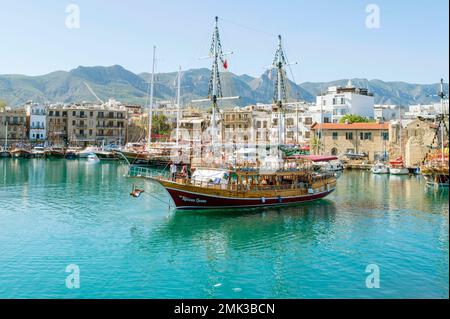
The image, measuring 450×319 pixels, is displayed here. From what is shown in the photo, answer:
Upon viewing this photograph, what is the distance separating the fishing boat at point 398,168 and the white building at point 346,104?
2840 cm

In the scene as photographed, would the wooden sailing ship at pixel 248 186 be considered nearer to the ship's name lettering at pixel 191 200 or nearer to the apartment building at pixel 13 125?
the ship's name lettering at pixel 191 200

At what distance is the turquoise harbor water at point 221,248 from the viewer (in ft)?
57.8

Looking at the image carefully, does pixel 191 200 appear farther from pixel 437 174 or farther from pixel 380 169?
pixel 380 169

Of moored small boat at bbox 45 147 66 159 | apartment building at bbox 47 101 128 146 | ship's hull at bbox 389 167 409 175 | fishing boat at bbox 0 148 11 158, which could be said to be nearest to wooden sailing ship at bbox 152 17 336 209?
ship's hull at bbox 389 167 409 175

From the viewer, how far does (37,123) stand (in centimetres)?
10762

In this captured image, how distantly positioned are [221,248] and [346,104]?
8067 cm

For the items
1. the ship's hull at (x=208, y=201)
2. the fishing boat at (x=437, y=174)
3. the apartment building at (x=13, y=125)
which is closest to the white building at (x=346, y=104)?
the fishing boat at (x=437, y=174)

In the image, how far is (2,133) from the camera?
105m

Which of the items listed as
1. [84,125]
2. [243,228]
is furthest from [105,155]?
[243,228]

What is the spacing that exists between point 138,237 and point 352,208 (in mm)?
18509

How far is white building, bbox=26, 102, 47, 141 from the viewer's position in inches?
4225

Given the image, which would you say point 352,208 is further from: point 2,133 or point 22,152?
point 2,133
